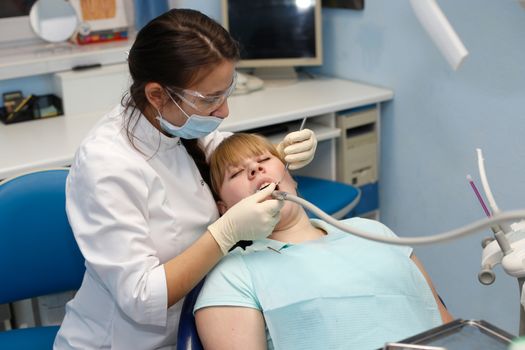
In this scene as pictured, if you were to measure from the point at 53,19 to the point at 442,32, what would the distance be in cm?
174

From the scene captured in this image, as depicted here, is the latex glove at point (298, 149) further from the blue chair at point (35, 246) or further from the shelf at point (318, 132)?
the shelf at point (318, 132)

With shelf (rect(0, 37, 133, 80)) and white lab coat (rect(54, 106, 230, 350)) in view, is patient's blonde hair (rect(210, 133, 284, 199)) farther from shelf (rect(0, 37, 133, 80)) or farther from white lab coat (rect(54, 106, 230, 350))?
shelf (rect(0, 37, 133, 80))

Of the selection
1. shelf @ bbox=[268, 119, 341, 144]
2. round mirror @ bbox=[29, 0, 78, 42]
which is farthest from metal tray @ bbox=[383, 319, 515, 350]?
round mirror @ bbox=[29, 0, 78, 42]

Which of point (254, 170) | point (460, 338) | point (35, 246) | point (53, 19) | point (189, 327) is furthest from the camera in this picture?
point (53, 19)

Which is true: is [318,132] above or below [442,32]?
below

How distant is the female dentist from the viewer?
145 centimetres

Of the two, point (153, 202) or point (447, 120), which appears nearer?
point (153, 202)

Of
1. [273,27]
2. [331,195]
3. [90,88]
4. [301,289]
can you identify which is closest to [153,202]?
[301,289]

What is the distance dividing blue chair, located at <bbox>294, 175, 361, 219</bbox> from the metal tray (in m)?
1.28

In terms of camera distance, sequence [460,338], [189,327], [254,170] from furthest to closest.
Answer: [254,170], [189,327], [460,338]

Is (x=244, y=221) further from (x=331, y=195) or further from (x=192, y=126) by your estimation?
(x=331, y=195)

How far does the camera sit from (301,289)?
59.9 inches

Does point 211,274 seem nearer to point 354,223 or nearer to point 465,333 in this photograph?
point 354,223

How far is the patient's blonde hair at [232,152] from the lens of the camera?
66.8 inches
